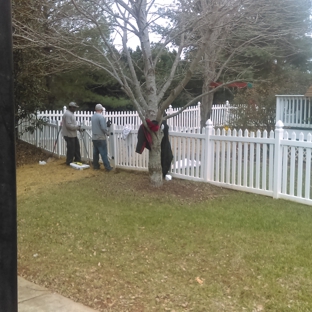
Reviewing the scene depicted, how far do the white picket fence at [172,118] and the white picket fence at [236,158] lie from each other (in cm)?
245

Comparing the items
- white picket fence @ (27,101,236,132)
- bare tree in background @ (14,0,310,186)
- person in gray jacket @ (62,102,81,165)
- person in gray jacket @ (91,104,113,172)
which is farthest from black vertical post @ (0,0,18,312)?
white picket fence @ (27,101,236,132)

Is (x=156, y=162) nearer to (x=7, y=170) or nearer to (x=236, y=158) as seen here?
(x=236, y=158)

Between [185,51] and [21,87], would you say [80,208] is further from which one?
[21,87]

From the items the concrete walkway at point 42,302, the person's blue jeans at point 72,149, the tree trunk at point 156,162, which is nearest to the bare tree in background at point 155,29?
the tree trunk at point 156,162

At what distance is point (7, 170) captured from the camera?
2.60 metres

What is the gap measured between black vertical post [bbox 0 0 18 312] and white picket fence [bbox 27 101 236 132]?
9513 millimetres

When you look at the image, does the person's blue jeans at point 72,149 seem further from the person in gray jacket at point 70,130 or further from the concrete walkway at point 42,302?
the concrete walkway at point 42,302

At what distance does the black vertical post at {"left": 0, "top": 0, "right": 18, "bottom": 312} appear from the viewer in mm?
2576

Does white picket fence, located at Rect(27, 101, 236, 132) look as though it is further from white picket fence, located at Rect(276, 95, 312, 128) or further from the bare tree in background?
the bare tree in background

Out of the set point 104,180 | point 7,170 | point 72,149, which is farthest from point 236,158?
point 7,170

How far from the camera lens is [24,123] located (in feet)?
47.8

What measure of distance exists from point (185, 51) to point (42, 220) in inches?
184

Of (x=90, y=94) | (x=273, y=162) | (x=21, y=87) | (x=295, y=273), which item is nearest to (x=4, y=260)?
(x=295, y=273)

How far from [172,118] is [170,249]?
12.4 meters
